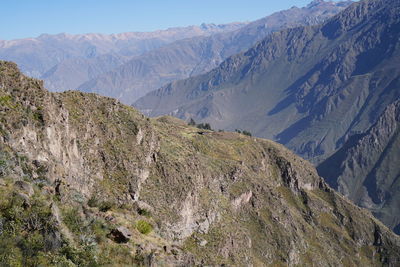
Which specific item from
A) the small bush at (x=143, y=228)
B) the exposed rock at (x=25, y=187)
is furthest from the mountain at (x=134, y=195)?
the small bush at (x=143, y=228)

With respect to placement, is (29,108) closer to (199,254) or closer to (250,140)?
(199,254)

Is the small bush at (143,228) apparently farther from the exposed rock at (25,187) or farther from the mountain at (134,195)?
the exposed rock at (25,187)

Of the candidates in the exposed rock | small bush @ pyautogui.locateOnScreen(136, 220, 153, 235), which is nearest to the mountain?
the exposed rock

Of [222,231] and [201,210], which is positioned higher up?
[201,210]

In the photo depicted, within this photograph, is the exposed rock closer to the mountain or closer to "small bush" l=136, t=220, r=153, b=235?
the mountain

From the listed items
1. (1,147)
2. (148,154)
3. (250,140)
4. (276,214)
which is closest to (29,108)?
(1,147)

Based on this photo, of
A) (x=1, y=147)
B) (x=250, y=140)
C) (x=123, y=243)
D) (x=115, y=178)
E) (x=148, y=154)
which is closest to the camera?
(x=123, y=243)

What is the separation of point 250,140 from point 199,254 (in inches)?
4132

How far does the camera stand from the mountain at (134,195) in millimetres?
30719

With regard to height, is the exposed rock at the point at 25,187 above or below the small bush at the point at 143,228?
above

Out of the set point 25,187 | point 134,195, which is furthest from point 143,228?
point 134,195

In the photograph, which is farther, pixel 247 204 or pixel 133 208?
pixel 247 204

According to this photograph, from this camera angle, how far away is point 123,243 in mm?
34750

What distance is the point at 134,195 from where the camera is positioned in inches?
3467
